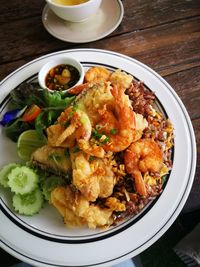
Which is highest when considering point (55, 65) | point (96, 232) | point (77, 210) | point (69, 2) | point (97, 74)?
point (69, 2)

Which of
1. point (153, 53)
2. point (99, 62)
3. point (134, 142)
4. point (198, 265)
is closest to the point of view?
point (134, 142)

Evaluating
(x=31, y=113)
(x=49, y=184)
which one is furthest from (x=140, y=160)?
(x=31, y=113)

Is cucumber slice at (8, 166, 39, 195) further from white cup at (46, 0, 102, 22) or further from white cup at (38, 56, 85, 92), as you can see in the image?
white cup at (46, 0, 102, 22)

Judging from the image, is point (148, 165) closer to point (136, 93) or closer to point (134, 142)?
point (134, 142)

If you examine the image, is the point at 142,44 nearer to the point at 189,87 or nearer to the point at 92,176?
the point at 189,87

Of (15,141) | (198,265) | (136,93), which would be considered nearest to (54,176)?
(15,141)

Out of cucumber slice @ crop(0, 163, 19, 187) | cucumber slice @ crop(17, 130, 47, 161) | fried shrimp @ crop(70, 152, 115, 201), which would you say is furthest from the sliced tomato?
fried shrimp @ crop(70, 152, 115, 201)
